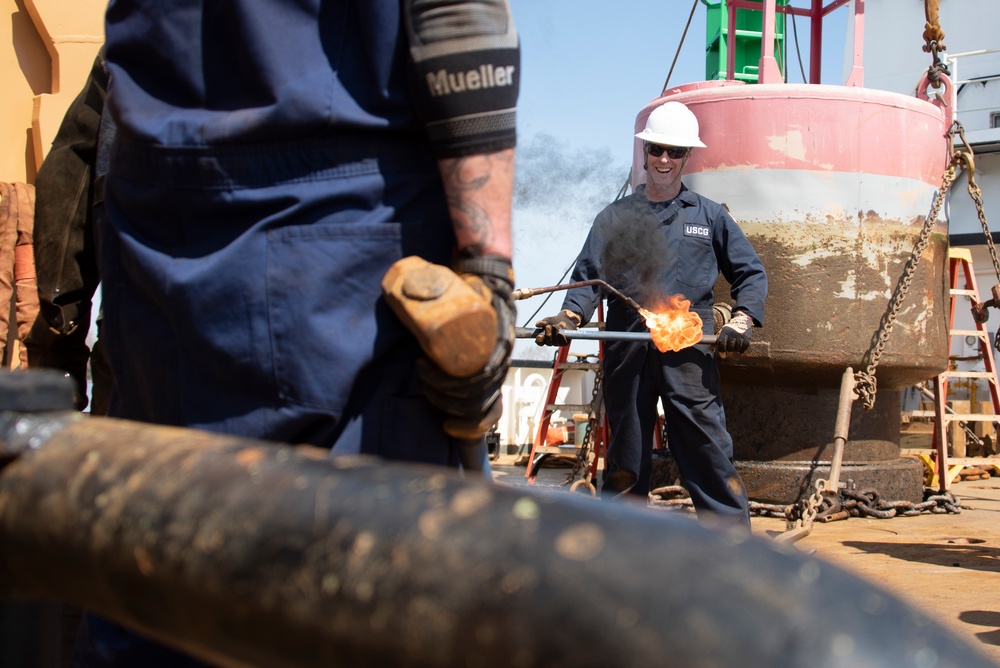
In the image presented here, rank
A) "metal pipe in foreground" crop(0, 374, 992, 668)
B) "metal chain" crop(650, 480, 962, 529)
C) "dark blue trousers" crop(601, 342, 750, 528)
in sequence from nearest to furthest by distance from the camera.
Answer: "metal pipe in foreground" crop(0, 374, 992, 668) → "dark blue trousers" crop(601, 342, 750, 528) → "metal chain" crop(650, 480, 962, 529)

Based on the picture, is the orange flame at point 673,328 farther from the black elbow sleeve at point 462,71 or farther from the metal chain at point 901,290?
the black elbow sleeve at point 462,71

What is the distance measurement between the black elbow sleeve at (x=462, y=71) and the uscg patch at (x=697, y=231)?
4.19 m

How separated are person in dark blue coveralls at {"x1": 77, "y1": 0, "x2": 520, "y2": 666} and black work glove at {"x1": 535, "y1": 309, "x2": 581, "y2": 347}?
3.54m

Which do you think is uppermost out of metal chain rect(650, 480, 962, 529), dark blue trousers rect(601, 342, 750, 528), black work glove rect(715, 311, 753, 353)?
black work glove rect(715, 311, 753, 353)

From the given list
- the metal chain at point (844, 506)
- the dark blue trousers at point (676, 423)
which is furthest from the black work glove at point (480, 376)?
the metal chain at point (844, 506)

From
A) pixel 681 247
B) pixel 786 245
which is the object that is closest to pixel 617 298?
pixel 681 247

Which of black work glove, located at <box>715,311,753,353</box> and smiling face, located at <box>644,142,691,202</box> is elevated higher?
smiling face, located at <box>644,142,691,202</box>

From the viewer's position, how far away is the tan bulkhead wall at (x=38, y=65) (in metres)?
6.20

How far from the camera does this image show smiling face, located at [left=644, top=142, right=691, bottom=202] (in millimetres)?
5891

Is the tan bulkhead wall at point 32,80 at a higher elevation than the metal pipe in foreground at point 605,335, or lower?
higher

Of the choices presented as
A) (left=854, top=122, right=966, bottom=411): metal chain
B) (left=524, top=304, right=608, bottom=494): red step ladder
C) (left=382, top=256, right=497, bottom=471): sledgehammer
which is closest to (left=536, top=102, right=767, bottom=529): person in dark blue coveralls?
(left=524, top=304, right=608, bottom=494): red step ladder

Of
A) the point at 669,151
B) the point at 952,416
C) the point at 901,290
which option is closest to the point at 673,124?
the point at 669,151

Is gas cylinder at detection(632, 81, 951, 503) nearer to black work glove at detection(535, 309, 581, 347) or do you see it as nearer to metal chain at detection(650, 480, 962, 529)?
metal chain at detection(650, 480, 962, 529)

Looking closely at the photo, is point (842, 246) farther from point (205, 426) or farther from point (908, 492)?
point (205, 426)
